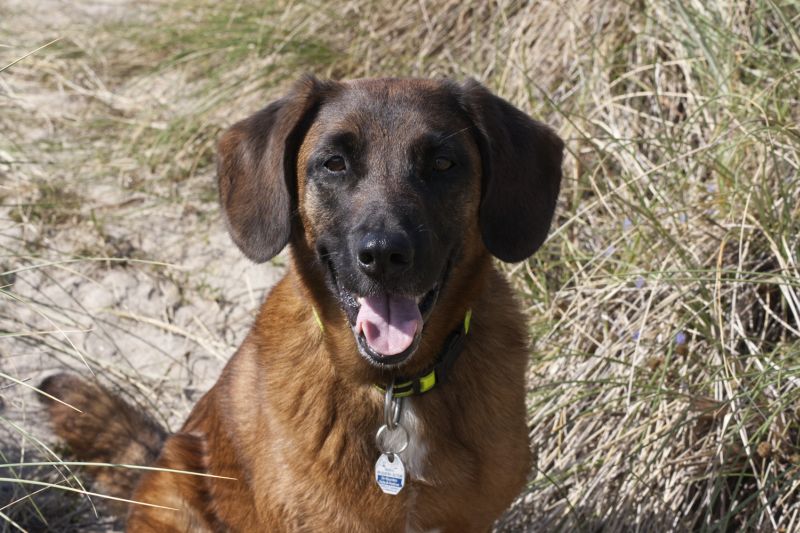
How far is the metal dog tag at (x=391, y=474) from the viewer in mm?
3125

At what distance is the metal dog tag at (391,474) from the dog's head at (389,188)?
337 mm

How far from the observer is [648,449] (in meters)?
3.92

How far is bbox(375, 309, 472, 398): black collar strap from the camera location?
325 centimetres

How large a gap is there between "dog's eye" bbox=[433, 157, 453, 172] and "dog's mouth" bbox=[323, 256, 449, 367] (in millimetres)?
320

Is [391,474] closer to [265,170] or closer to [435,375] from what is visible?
[435,375]

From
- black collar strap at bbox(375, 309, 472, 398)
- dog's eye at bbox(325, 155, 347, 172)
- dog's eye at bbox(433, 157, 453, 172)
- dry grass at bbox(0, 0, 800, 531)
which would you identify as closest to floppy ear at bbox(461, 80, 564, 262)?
dog's eye at bbox(433, 157, 453, 172)

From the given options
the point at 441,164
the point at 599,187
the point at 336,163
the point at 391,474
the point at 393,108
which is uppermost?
the point at 393,108

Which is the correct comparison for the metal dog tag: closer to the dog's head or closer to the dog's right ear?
the dog's head

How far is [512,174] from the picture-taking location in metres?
3.26

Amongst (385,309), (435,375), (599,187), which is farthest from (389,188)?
(599,187)

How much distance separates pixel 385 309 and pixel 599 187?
81.5 inches

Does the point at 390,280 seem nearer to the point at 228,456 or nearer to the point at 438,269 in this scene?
the point at 438,269

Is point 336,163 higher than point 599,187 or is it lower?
higher

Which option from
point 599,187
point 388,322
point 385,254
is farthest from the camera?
point 599,187
